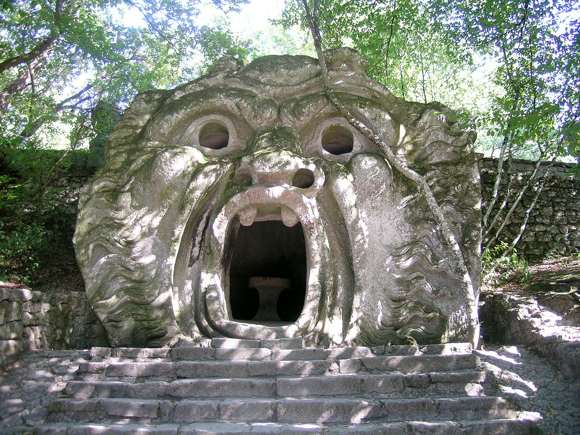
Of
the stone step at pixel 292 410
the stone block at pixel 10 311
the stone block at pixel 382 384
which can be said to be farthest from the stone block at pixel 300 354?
the stone block at pixel 10 311

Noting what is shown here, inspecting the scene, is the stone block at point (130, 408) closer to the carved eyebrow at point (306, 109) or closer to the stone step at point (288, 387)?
the stone step at point (288, 387)

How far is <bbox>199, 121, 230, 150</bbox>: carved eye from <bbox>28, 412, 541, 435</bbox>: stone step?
3578mm

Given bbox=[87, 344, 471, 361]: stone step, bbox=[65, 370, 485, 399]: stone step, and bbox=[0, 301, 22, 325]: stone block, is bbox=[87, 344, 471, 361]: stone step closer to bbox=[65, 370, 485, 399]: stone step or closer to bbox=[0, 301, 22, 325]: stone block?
bbox=[65, 370, 485, 399]: stone step

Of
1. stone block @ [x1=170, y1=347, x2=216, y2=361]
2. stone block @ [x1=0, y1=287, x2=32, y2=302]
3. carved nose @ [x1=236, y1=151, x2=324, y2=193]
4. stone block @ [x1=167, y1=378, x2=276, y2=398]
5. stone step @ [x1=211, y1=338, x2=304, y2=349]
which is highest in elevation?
carved nose @ [x1=236, y1=151, x2=324, y2=193]

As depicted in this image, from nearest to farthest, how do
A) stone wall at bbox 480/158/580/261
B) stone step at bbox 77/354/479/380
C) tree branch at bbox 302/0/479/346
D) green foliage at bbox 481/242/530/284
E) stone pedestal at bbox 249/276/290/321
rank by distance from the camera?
stone step at bbox 77/354/479/380, tree branch at bbox 302/0/479/346, green foliage at bbox 481/242/530/284, stone pedestal at bbox 249/276/290/321, stone wall at bbox 480/158/580/261

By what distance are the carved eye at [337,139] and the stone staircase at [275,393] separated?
264cm

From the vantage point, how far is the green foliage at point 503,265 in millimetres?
7162

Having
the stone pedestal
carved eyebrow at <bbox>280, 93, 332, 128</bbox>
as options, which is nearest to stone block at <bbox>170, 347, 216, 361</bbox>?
carved eyebrow at <bbox>280, 93, 332, 128</bbox>

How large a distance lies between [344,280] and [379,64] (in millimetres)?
5124

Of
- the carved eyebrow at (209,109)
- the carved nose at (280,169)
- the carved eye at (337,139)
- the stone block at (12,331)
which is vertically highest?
the carved eyebrow at (209,109)

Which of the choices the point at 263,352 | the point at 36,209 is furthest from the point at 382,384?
the point at 36,209

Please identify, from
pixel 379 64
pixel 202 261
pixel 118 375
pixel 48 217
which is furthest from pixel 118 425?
pixel 379 64

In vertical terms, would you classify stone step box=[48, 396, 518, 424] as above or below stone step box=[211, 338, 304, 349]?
below

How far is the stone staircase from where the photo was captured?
144 inches
